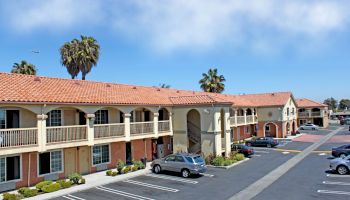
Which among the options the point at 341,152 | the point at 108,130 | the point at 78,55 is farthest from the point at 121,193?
the point at 78,55

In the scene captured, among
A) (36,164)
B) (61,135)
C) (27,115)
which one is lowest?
(36,164)

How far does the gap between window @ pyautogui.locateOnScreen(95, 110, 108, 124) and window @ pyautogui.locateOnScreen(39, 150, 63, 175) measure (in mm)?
4234

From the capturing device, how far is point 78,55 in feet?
135

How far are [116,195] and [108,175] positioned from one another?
A: 5376mm

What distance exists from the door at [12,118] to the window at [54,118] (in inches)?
87.5

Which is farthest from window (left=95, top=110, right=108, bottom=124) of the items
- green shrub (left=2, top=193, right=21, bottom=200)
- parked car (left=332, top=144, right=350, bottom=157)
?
parked car (left=332, top=144, right=350, bottom=157)

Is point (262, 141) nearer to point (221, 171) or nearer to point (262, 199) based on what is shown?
point (221, 171)

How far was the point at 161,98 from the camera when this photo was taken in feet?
111

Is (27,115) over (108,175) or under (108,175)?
over

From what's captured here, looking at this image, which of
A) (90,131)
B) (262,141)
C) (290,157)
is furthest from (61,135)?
(262,141)

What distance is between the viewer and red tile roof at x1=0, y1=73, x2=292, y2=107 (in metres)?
21.3

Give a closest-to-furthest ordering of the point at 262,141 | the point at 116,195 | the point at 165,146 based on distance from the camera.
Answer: the point at 116,195 → the point at 165,146 → the point at 262,141

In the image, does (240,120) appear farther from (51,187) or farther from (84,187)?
(51,187)

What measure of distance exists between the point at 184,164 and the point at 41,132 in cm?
1032
